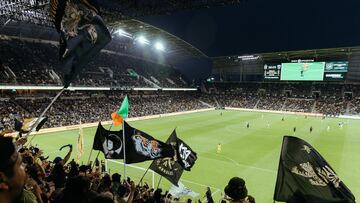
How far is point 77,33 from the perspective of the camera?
25.3ft

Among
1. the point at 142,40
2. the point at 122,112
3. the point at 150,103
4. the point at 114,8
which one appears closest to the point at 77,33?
the point at 122,112

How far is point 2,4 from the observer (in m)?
30.0

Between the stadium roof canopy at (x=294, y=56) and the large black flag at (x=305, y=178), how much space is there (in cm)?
6951

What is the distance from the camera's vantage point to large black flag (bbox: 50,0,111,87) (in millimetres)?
7531

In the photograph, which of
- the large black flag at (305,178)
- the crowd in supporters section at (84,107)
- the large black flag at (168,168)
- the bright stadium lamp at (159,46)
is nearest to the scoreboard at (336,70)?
the crowd in supporters section at (84,107)

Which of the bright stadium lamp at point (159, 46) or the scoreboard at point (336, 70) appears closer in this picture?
the scoreboard at point (336, 70)

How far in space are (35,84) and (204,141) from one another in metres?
26.7

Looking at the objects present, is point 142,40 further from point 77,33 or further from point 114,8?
point 77,33

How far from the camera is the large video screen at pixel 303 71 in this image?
223ft

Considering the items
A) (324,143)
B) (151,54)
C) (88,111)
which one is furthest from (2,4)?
(151,54)

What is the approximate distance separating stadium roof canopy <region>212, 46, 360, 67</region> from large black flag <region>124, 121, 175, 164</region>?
219 feet

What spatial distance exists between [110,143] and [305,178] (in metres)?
8.70

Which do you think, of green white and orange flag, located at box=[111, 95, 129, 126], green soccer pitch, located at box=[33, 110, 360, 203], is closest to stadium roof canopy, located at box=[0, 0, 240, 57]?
green soccer pitch, located at box=[33, 110, 360, 203]

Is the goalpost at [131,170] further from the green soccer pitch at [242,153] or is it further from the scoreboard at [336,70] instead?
the scoreboard at [336,70]
